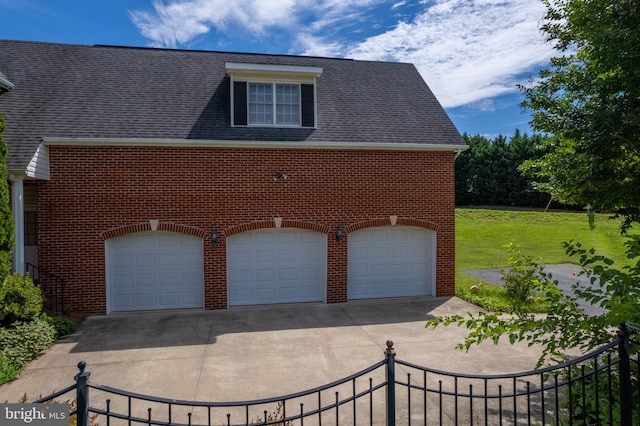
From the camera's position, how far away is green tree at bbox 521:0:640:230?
5.12m

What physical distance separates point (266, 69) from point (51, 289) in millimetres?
8123

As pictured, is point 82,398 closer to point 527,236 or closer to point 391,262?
point 391,262

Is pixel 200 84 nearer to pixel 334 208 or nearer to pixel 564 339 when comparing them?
pixel 334 208

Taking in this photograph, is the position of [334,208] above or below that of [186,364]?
above

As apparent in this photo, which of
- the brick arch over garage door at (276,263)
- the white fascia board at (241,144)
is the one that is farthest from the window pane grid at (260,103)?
the brick arch over garage door at (276,263)

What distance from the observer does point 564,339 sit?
13.5ft

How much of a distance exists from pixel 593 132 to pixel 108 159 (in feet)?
34.8

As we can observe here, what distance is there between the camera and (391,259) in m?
12.5

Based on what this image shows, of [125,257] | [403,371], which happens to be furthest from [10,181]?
[403,371]

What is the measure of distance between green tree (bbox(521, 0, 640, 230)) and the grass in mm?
5216

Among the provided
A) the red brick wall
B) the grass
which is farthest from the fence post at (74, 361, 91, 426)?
the grass

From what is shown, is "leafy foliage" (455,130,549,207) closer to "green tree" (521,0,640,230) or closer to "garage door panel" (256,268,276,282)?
"garage door panel" (256,268,276,282)

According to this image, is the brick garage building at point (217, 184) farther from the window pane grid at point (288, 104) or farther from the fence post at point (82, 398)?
the fence post at point (82, 398)

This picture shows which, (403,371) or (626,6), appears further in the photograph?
(403,371)
